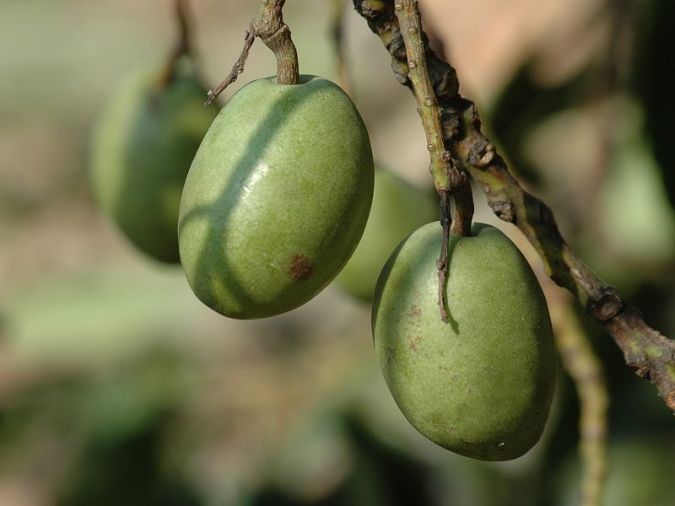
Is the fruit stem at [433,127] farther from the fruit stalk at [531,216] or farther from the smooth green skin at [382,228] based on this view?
the smooth green skin at [382,228]

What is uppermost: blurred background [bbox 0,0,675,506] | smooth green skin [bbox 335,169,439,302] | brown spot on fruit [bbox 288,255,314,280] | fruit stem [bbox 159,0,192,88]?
fruit stem [bbox 159,0,192,88]

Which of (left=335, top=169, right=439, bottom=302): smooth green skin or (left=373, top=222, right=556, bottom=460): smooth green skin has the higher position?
(left=373, top=222, right=556, bottom=460): smooth green skin

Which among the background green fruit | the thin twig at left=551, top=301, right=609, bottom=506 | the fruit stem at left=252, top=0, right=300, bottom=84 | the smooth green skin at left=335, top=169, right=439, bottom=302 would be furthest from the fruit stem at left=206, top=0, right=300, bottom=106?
the background green fruit

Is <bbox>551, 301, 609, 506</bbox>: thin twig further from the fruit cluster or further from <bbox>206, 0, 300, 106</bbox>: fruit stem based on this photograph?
<bbox>206, 0, 300, 106</bbox>: fruit stem

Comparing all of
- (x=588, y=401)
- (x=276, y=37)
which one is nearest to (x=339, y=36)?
(x=276, y=37)

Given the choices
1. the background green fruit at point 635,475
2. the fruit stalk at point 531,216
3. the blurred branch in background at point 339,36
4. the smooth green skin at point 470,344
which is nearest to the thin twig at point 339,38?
the blurred branch in background at point 339,36

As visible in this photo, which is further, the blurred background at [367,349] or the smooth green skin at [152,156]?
the blurred background at [367,349]

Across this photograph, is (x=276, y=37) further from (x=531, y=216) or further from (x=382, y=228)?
(x=382, y=228)
